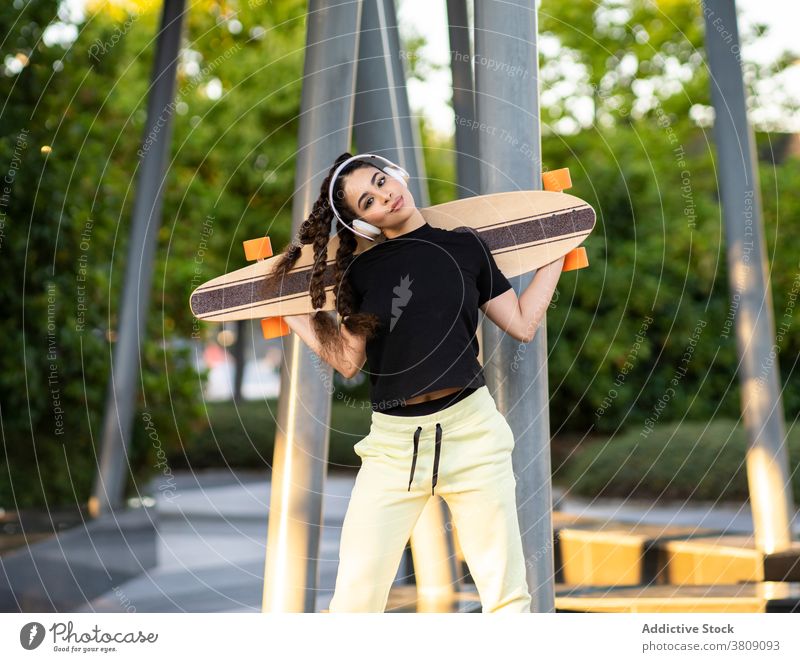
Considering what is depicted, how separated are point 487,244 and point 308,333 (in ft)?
2.30

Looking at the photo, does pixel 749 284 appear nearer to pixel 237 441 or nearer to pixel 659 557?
pixel 659 557

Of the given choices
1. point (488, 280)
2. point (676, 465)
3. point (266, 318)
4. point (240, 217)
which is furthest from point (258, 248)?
point (240, 217)

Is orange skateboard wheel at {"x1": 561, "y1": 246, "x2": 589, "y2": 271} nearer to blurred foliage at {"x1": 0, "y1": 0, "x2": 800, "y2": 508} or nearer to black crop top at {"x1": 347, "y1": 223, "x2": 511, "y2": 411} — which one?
black crop top at {"x1": 347, "y1": 223, "x2": 511, "y2": 411}

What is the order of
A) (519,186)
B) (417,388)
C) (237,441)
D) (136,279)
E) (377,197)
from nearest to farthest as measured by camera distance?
1. (417,388)
2. (377,197)
3. (519,186)
4. (136,279)
5. (237,441)

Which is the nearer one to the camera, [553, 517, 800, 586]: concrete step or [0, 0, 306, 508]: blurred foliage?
[553, 517, 800, 586]: concrete step

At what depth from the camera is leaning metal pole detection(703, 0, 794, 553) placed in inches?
242

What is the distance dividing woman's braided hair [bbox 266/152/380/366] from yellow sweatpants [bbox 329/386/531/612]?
303mm

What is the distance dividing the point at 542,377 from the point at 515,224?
0.62m

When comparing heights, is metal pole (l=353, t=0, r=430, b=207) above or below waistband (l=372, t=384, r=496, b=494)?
above

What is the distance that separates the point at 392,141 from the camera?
5.48 meters

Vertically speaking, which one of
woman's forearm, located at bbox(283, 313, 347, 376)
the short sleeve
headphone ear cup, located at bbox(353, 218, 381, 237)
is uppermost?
headphone ear cup, located at bbox(353, 218, 381, 237)

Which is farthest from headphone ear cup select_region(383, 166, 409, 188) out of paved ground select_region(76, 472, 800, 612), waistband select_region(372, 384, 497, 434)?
paved ground select_region(76, 472, 800, 612)
